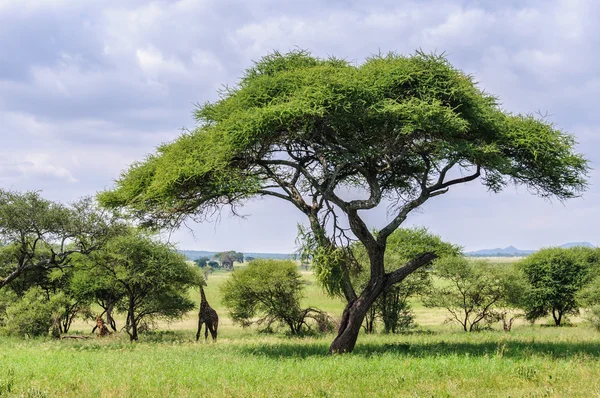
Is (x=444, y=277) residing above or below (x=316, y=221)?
below

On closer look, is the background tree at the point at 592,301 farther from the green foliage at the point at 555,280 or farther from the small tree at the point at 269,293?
the small tree at the point at 269,293

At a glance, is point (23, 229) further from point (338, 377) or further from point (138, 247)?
point (338, 377)

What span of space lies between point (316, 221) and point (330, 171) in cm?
190

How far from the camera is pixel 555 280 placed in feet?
158

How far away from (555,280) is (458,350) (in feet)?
115

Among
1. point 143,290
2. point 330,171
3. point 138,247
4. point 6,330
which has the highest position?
point 330,171

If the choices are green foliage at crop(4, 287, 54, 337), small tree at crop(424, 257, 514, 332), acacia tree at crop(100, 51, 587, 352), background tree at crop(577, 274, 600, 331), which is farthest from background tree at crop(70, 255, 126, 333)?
background tree at crop(577, 274, 600, 331)

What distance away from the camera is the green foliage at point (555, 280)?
4722 centimetres

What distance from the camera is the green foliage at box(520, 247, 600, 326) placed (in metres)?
47.2

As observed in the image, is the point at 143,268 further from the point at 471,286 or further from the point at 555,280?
the point at 555,280

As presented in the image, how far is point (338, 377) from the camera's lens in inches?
501

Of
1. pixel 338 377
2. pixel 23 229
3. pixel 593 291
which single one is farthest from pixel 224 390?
pixel 593 291

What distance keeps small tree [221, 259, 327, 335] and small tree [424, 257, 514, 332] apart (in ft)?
31.4

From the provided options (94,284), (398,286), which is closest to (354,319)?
(398,286)
